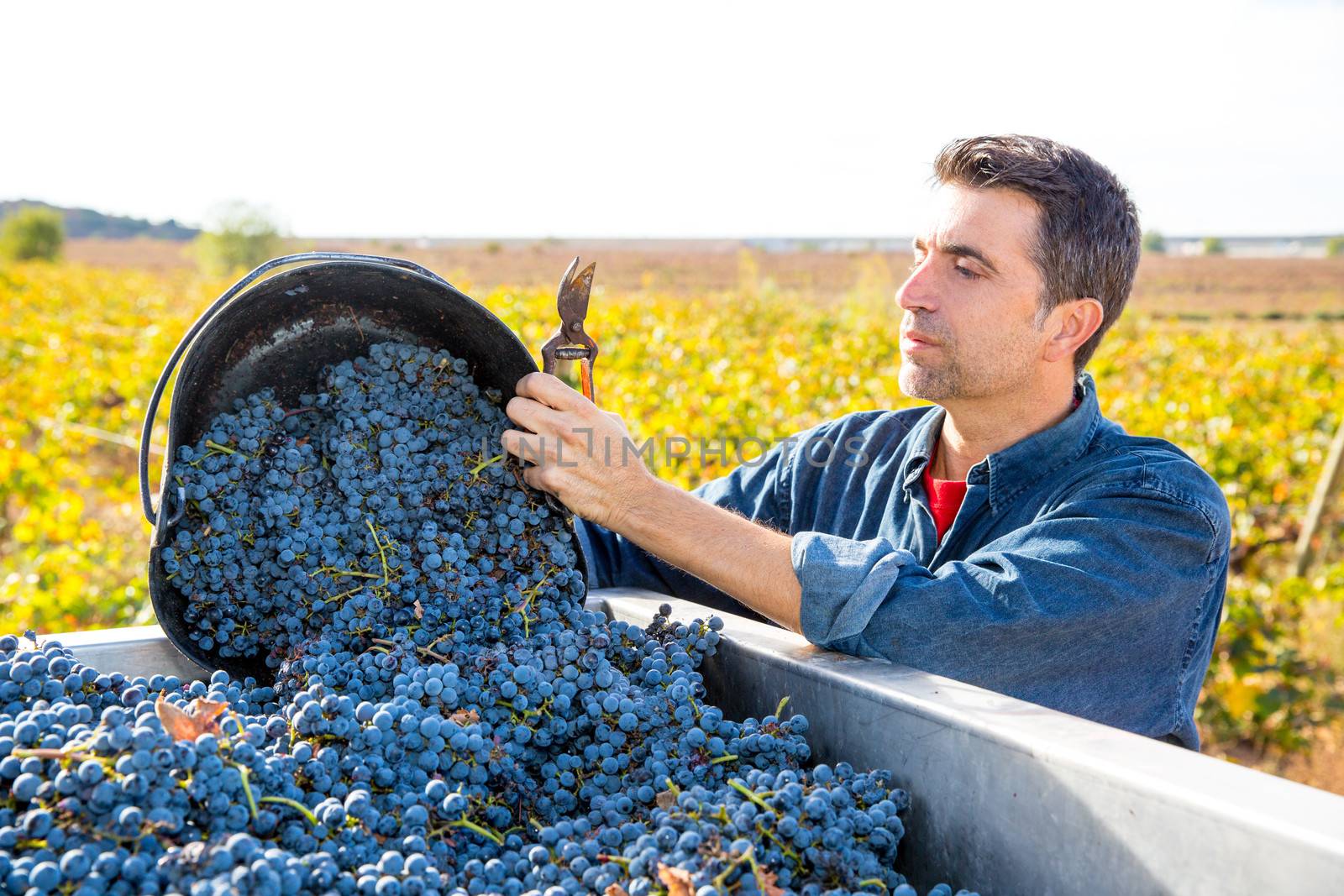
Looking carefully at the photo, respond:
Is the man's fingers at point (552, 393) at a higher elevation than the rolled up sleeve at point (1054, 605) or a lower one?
higher

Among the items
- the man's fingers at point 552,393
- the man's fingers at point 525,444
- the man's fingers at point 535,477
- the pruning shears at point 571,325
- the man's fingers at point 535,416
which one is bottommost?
the man's fingers at point 535,477

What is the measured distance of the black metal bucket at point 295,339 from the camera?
1521 millimetres

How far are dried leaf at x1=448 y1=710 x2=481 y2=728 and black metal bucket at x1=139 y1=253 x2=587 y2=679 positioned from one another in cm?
49

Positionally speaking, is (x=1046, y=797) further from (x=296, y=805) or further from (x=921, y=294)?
(x=921, y=294)

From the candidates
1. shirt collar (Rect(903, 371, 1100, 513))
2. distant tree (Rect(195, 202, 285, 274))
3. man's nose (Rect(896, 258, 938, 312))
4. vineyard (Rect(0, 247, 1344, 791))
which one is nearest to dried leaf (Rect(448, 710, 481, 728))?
shirt collar (Rect(903, 371, 1100, 513))

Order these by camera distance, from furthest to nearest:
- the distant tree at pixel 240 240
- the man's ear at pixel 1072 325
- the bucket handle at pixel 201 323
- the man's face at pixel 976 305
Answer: the distant tree at pixel 240 240, the man's ear at pixel 1072 325, the man's face at pixel 976 305, the bucket handle at pixel 201 323

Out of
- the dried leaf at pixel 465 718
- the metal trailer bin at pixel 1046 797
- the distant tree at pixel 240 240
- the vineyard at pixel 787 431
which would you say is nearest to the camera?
the metal trailer bin at pixel 1046 797

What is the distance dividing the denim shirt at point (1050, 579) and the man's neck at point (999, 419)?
0.07m

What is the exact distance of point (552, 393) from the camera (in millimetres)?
1636

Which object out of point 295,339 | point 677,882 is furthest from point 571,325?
point 677,882

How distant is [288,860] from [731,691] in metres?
0.76

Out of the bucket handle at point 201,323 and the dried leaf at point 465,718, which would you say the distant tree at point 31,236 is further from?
the dried leaf at point 465,718

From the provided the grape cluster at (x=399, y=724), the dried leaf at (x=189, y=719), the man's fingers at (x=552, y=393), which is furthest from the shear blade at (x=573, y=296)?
the dried leaf at (x=189, y=719)

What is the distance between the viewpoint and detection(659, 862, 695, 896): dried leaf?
1.00 metres
